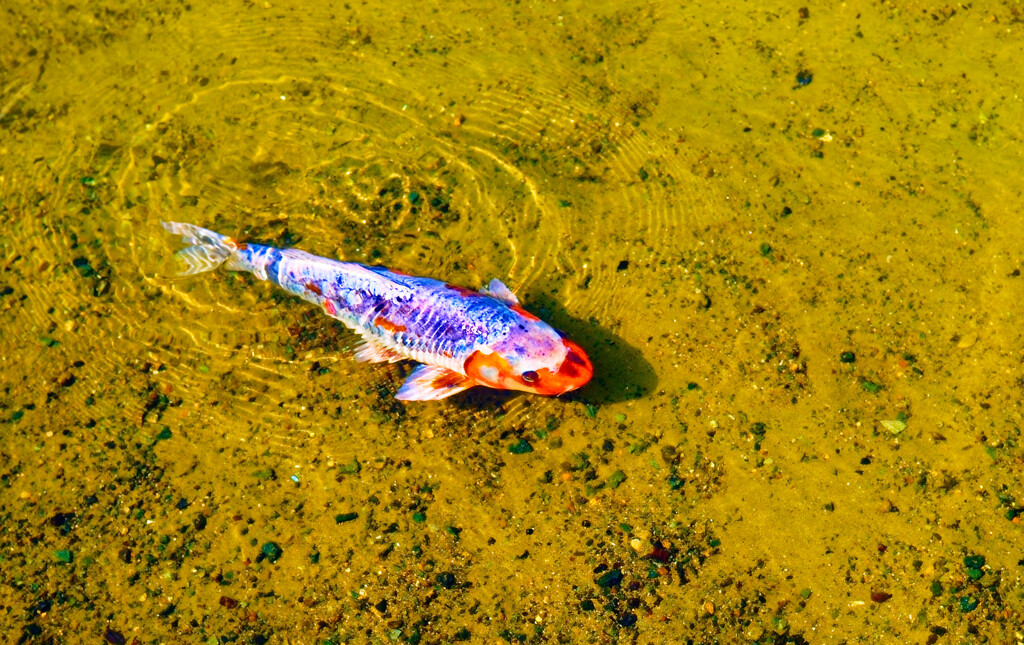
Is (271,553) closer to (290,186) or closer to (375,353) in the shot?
(375,353)

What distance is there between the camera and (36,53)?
6.81 meters

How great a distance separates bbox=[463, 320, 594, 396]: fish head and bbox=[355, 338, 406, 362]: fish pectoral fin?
0.57 m

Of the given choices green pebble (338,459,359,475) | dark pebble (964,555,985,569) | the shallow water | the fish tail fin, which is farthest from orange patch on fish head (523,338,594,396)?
dark pebble (964,555,985,569)

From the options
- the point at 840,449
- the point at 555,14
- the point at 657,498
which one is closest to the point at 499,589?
the point at 657,498

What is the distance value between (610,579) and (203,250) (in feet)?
12.0

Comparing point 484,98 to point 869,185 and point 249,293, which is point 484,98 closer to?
point 249,293

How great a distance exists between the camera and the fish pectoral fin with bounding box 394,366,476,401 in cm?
514

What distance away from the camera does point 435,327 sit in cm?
508

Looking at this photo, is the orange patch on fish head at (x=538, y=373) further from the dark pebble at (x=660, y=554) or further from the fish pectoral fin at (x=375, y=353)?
the dark pebble at (x=660, y=554)

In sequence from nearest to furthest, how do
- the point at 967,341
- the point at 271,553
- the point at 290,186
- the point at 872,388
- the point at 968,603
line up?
the point at 968,603
the point at 271,553
the point at 872,388
the point at 967,341
the point at 290,186

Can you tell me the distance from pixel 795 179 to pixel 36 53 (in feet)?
20.7

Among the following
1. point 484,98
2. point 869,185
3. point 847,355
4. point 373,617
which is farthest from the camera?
point 484,98

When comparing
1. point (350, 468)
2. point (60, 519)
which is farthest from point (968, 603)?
point (60, 519)

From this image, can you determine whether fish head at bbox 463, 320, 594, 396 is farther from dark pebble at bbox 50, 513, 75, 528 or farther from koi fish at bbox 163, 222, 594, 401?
dark pebble at bbox 50, 513, 75, 528
